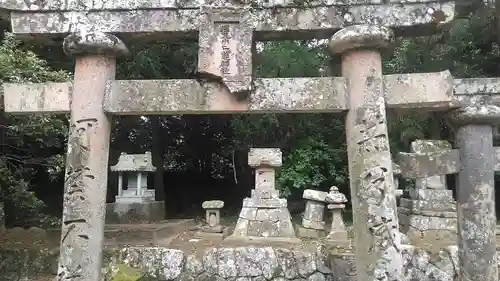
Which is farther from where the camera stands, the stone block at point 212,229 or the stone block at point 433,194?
the stone block at point 212,229

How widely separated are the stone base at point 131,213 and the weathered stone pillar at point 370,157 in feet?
36.4

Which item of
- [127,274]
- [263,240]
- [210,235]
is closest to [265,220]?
[263,240]

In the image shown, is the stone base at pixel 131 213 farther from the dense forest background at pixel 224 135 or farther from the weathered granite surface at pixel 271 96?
the weathered granite surface at pixel 271 96

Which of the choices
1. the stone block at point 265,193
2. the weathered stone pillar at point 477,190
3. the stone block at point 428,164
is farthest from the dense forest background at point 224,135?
the stone block at point 428,164

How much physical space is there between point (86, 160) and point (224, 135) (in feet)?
49.9

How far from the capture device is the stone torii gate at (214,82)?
446cm

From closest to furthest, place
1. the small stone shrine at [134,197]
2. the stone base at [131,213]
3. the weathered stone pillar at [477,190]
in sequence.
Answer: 1. the weathered stone pillar at [477,190]
2. the stone base at [131,213]
3. the small stone shrine at [134,197]

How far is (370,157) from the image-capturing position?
4.41m

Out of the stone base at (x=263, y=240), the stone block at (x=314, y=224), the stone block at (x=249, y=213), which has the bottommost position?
the stone base at (x=263, y=240)

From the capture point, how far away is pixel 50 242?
9852mm

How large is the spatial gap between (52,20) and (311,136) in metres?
→ 12.2

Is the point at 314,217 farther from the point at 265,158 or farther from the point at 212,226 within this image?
the point at 212,226

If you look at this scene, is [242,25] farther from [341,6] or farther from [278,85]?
[341,6]

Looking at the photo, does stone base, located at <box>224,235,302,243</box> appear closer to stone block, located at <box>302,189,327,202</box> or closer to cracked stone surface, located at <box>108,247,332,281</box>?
cracked stone surface, located at <box>108,247,332,281</box>
